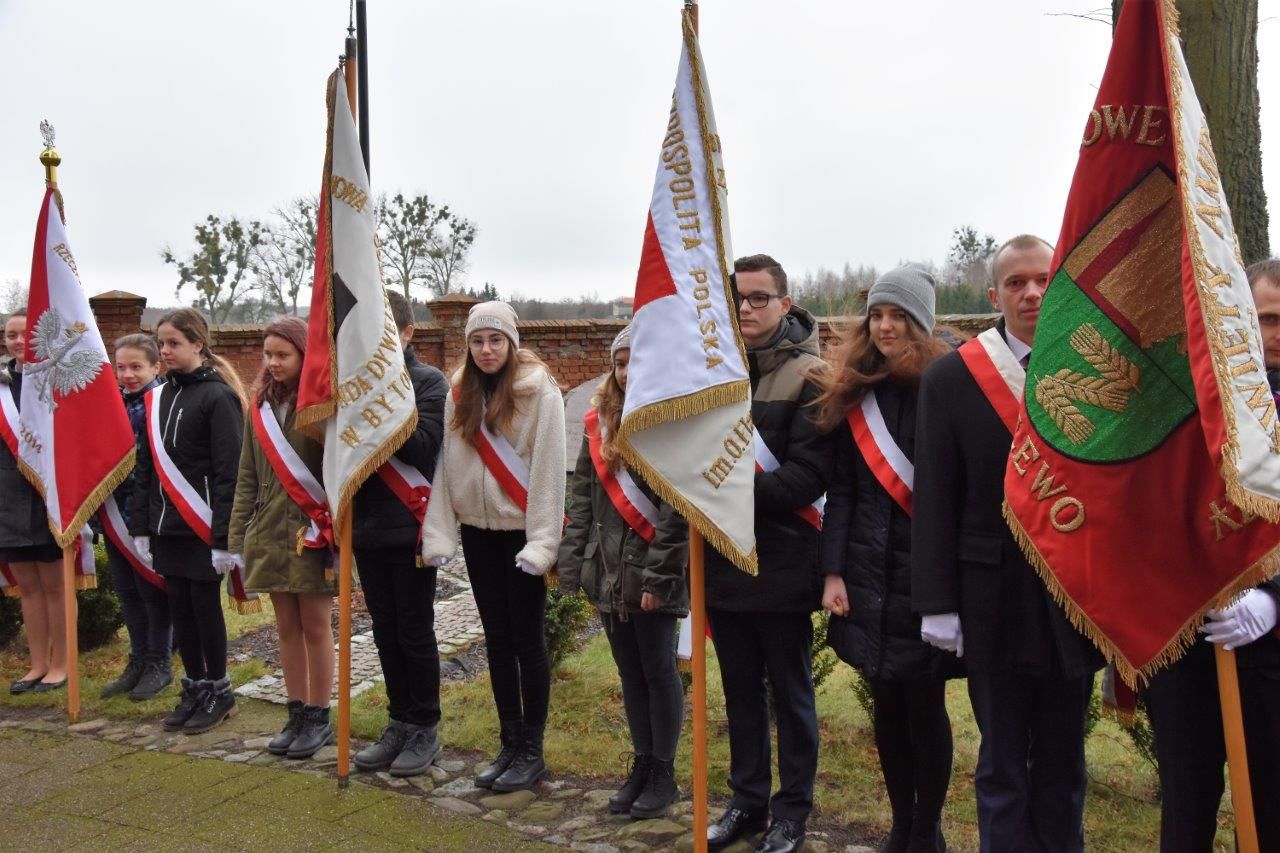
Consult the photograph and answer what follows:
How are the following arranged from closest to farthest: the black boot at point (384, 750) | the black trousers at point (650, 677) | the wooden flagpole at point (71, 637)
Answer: the black trousers at point (650, 677) → the black boot at point (384, 750) → the wooden flagpole at point (71, 637)

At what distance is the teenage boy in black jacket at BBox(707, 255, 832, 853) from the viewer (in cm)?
355

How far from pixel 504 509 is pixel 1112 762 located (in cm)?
255

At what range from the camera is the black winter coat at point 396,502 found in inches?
179

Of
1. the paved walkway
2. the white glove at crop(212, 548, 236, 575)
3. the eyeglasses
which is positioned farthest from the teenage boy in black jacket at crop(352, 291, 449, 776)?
the eyeglasses

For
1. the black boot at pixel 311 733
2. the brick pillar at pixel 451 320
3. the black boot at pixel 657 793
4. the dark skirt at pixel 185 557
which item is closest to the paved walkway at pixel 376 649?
the black boot at pixel 311 733

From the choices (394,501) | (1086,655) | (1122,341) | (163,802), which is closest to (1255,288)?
(1122,341)

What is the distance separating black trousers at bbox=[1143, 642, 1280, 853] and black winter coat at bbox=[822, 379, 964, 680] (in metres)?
0.61

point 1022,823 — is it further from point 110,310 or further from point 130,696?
point 110,310

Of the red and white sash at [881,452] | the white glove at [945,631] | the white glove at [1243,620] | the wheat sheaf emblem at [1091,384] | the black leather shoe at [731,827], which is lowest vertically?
the black leather shoe at [731,827]

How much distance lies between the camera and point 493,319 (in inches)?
170

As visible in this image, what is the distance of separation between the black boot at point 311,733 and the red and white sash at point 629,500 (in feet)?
6.19

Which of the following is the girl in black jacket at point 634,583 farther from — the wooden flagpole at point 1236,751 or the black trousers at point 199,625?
the black trousers at point 199,625

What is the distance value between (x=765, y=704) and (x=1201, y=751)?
143cm

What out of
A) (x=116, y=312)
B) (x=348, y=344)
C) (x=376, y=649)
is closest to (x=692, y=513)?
(x=348, y=344)
